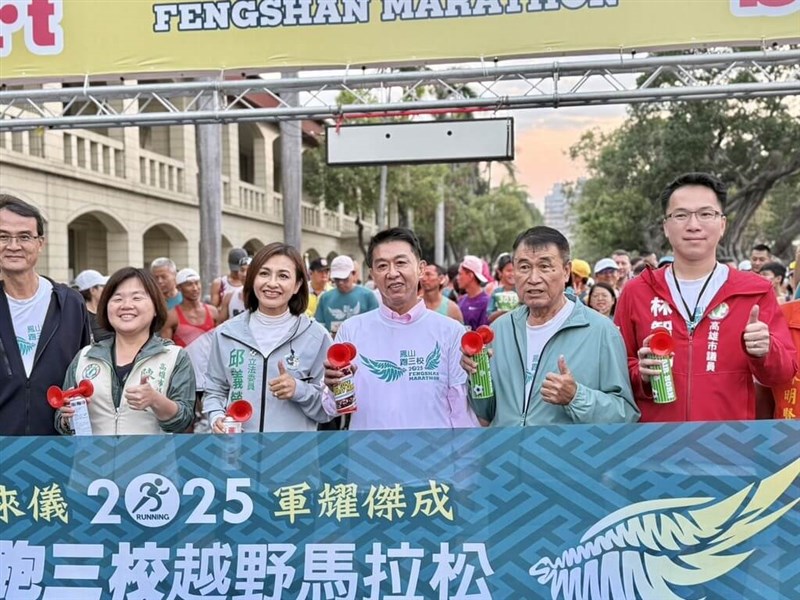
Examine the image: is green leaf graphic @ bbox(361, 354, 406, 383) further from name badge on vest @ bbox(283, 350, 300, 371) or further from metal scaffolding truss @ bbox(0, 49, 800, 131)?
metal scaffolding truss @ bbox(0, 49, 800, 131)

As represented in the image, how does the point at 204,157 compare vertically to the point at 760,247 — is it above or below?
above

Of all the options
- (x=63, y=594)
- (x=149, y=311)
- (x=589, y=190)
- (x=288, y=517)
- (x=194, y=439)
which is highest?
(x=589, y=190)

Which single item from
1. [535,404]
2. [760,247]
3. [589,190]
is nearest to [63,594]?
[535,404]

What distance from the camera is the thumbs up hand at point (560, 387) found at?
274 centimetres

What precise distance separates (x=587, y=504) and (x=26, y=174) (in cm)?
1347

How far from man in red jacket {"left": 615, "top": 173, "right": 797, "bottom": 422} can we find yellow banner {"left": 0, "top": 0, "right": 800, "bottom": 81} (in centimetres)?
327

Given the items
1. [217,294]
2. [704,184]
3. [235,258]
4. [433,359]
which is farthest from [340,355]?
[217,294]

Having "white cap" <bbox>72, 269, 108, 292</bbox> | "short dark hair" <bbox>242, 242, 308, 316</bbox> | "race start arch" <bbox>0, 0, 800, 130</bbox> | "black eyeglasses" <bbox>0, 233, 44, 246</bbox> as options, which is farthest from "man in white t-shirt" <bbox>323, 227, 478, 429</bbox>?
"white cap" <bbox>72, 269, 108, 292</bbox>

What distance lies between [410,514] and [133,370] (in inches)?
51.8

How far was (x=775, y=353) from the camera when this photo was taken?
2.85 meters

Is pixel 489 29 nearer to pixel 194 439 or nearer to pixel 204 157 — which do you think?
pixel 194 439

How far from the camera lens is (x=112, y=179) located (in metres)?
17.0

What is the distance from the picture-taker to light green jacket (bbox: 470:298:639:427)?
2.88m

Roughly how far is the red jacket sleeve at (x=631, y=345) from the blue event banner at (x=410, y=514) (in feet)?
0.80
